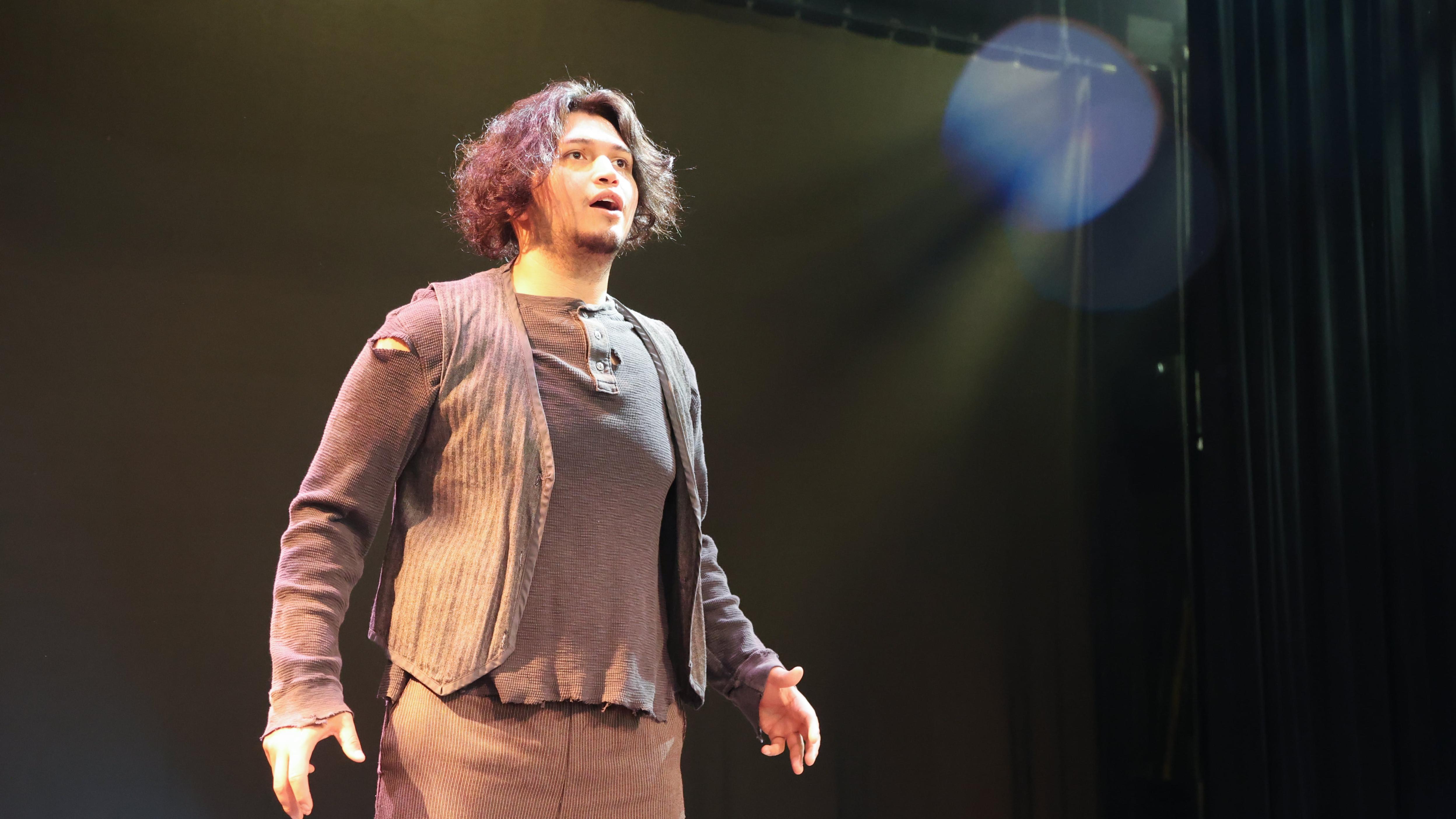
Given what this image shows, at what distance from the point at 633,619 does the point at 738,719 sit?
57.6 inches

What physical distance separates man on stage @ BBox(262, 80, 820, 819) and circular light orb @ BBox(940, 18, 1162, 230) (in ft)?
6.32

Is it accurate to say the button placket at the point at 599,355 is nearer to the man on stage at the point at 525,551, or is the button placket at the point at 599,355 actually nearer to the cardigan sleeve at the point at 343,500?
the man on stage at the point at 525,551

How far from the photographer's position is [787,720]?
147 cm

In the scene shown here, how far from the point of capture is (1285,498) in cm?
277

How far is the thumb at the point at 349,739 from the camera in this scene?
1.16 metres

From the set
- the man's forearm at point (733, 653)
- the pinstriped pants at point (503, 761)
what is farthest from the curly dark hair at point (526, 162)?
the pinstriped pants at point (503, 761)

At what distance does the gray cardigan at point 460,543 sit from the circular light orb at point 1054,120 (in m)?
2.02

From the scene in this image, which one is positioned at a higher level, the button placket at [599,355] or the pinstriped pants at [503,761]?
the button placket at [599,355]

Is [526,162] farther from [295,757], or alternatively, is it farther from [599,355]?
[295,757]

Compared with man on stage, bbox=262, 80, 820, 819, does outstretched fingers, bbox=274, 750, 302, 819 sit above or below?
below

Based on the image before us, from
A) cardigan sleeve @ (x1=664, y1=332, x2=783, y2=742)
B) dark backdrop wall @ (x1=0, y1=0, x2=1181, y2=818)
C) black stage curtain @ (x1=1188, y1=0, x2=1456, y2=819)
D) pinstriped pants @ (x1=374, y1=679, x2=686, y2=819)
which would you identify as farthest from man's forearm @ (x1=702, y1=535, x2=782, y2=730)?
black stage curtain @ (x1=1188, y1=0, x2=1456, y2=819)

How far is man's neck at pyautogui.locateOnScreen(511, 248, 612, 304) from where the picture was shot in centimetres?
146

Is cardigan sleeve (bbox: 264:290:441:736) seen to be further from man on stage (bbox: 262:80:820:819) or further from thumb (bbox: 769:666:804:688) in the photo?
thumb (bbox: 769:666:804:688)

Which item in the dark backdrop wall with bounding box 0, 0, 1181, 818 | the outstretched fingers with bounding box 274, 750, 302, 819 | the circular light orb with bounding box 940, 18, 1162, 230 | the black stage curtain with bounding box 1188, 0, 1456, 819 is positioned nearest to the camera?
the outstretched fingers with bounding box 274, 750, 302, 819
